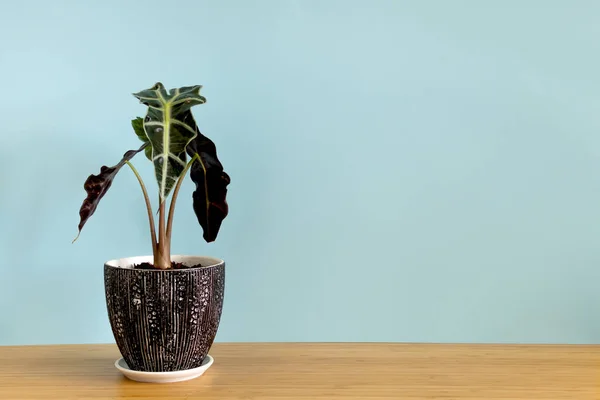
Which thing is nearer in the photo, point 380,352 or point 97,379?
point 97,379

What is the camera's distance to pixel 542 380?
3.28 feet

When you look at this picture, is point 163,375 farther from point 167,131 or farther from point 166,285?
point 167,131

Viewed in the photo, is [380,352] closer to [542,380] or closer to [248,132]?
[542,380]

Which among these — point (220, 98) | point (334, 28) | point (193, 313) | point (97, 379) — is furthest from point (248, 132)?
point (97, 379)

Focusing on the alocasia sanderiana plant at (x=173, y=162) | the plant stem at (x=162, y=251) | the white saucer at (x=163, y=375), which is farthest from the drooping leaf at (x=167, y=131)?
the white saucer at (x=163, y=375)

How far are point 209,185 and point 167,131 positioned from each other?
15 cm

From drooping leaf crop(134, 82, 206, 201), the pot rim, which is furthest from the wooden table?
drooping leaf crop(134, 82, 206, 201)

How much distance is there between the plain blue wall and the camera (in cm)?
125

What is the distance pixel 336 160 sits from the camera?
1.26 meters

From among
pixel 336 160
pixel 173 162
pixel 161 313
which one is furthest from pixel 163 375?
pixel 336 160

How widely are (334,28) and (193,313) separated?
609mm

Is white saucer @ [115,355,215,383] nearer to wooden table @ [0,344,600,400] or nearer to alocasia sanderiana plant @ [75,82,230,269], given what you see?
wooden table @ [0,344,600,400]

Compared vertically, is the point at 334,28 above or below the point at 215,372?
above

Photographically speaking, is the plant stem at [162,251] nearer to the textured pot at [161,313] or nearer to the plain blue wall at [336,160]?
the textured pot at [161,313]
